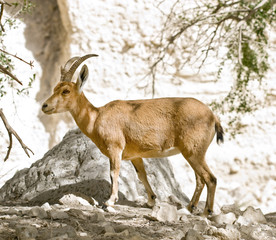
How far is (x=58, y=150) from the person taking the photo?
681cm

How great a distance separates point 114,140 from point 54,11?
8.38 meters

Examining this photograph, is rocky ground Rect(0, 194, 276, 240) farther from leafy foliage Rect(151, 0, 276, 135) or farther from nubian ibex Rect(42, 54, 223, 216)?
leafy foliage Rect(151, 0, 276, 135)

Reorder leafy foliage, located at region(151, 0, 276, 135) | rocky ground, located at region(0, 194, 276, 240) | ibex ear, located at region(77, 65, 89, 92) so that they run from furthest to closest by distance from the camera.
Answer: leafy foliage, located at region(151, 0, 276, 135), ibex ear, located at region(77, 65, 89, 92), rocky ground, located at region(0, 194, 276, 240)

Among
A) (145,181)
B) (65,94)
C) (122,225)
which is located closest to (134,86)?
(145,181)

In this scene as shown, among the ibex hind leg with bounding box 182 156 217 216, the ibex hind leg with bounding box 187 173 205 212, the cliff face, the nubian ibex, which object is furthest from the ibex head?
the cliff face

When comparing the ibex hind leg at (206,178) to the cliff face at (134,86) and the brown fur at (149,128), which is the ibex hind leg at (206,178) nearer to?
the brown fur at (149,128)

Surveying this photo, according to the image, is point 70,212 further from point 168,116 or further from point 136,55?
point 136,55

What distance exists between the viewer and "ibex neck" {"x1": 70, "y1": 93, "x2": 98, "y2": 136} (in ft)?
18.5

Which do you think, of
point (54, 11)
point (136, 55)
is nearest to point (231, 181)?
point (136, 55)

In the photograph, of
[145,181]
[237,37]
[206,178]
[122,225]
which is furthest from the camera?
[237,37]

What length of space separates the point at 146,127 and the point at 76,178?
129cm

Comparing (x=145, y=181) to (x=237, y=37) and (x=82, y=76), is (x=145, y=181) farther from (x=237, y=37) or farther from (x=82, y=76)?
(x=237, y=37)

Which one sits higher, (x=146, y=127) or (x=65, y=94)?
(x=65, y=94)

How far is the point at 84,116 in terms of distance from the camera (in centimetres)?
568
